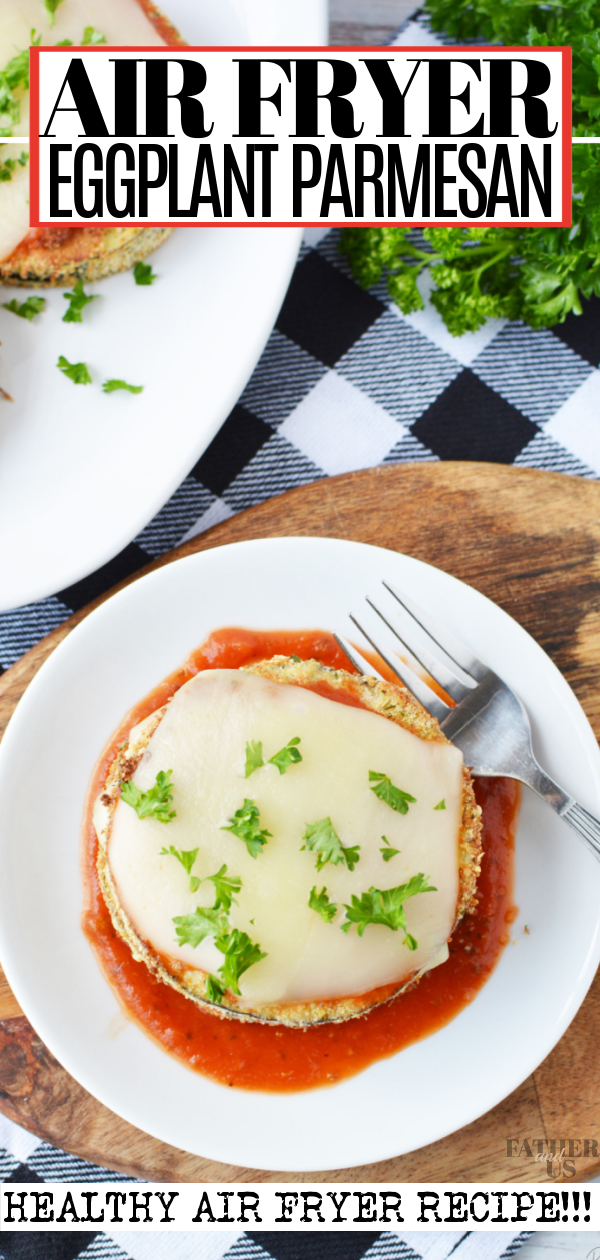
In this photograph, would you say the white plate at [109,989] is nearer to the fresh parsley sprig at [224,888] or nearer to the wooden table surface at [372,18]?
the fresh parsley sprig at [224,888]

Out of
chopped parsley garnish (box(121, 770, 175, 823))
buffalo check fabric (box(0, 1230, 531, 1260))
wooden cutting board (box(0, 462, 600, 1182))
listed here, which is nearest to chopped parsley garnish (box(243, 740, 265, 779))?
chopped parsley garnish (box(121, 770, 175, 823))

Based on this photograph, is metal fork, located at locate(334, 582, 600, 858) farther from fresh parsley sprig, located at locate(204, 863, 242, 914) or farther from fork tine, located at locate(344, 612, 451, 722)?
fresh parsley sprig, located at locate(204, 863, 242, 914)

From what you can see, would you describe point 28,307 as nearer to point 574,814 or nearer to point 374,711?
point 374,711

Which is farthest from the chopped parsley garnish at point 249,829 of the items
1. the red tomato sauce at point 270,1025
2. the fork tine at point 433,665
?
the fork tine at point 433,665

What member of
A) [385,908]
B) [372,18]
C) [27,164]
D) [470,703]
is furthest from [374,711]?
[372,18]

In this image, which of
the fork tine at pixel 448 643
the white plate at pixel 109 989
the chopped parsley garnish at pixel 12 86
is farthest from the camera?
the chopped parsley garnish at pixel 12 86

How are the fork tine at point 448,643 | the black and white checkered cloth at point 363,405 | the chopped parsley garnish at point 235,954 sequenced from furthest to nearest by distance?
the black and white checkered cloth at point 363,405 < the fork tine at point 448,643 < the chopped parsley garnish at point 235,954
